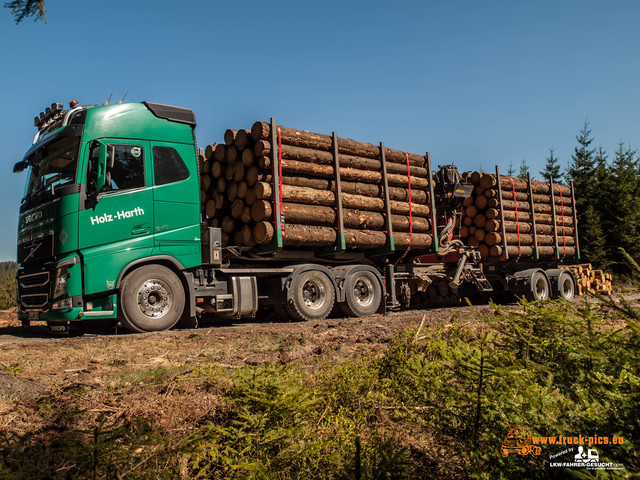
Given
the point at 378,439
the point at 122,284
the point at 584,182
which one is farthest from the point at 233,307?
the point at 584,182

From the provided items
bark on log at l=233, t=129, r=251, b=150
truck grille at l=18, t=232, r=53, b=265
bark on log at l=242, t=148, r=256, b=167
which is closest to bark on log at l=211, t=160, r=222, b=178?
bark on log at l=233, t=129, r=251, b=150

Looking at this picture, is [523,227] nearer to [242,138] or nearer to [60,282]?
[242,138]

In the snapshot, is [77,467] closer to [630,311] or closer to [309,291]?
[630,311]

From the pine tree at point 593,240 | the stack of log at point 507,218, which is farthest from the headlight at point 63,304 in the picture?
the pine tree at point 593,240

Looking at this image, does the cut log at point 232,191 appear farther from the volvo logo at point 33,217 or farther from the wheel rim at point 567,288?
the wheel rim at point 567,288

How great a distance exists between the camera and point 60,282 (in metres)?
7.26

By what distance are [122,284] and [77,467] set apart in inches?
238

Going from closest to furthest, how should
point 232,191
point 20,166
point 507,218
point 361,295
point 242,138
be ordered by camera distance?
point 20,166
point 242,138
point 232,191
point 361,295
point 507,218

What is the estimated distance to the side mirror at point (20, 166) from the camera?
8.60m

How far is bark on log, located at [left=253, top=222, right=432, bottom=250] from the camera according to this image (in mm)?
8984

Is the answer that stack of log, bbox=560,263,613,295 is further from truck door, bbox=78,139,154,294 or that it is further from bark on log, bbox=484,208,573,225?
truck door, bbox=78,139,154,294

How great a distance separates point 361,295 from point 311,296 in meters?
1.44

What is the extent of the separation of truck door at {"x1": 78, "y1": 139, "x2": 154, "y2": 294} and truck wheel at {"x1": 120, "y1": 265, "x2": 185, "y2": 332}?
0.91ft

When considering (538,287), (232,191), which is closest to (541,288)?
(538,287)
